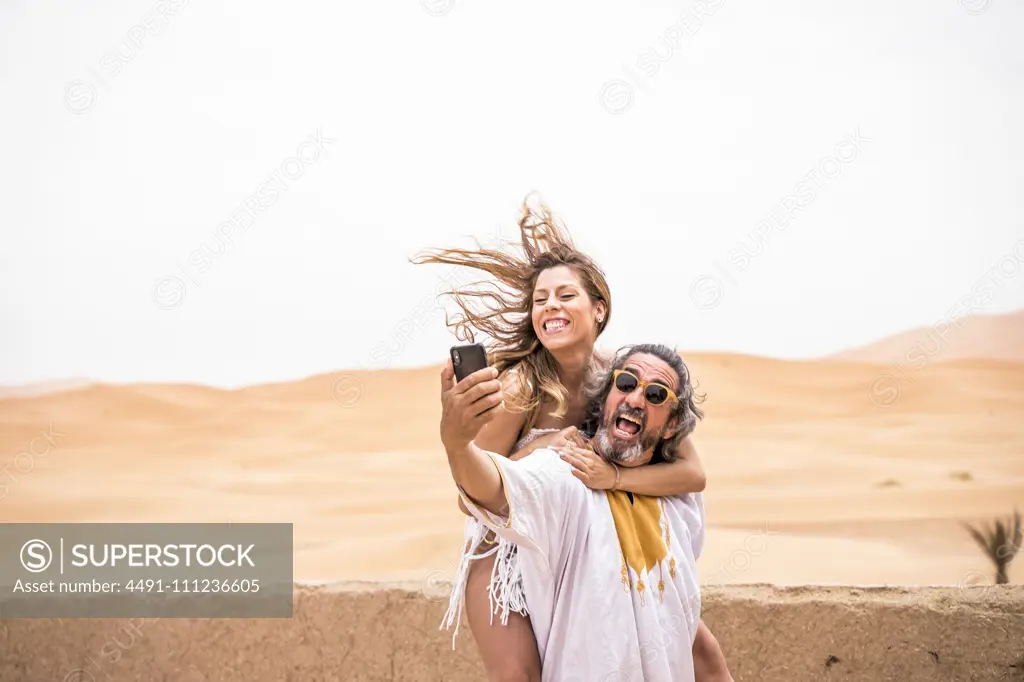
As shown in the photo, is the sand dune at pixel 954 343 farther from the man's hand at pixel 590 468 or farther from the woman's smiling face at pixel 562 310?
the man's hand at pixel 590 468

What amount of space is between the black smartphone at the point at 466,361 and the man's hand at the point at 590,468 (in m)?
0.78

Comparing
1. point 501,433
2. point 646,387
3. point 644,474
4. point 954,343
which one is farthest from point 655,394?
point 954,343

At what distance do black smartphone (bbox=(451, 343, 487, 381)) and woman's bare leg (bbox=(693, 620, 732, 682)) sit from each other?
1615mm

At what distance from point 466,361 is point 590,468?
84cm

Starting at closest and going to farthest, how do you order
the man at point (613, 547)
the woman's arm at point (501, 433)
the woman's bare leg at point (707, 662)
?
the man at point (613, 547) < the woman's arm at point (501, 433) < the woman's bare leg at point (707, 662)

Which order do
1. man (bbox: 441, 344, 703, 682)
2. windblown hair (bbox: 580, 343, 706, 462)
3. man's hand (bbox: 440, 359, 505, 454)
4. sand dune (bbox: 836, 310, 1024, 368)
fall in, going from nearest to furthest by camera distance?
1. man's hand (bbox: 440, 359, 505, 454)
2. man (bbox: 441, 344, 703, 682)
3. windblown hair (bbox: 580, 343, 706, 462)
4. sand dune (bbox: 836, 310, 1024, 368)

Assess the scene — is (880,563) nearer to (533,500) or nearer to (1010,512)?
(1010,512)

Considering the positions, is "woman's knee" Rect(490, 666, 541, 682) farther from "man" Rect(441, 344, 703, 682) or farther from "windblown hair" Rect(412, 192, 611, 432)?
"windblown hair" Rect(412, 192, 611, 432)

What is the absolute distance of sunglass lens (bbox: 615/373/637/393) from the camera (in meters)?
3.14

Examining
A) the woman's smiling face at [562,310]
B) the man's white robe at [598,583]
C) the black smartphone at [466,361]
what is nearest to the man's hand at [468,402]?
the black smartphone at [466,361]

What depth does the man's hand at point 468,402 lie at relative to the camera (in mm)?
2275

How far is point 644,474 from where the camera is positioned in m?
3.15

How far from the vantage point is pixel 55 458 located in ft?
41.4

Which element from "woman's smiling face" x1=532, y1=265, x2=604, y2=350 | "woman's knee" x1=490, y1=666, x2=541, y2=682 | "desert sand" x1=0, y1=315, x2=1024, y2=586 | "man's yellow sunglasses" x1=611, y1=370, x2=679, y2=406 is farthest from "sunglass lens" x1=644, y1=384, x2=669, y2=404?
"desert sand" x1=0, y1=315, x2=1024, y2=586
